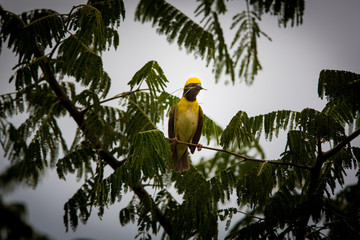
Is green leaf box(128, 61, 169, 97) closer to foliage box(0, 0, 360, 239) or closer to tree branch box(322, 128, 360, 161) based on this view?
foliage box(0, 0, 360, 239)

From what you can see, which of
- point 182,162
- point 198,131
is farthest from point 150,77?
point 198,131

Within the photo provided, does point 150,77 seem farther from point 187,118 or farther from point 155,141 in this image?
point 187,118

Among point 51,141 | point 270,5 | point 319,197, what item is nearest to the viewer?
point 270,5

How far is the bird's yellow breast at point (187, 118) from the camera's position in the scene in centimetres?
610

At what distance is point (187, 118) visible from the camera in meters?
6.09

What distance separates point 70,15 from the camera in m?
2.97

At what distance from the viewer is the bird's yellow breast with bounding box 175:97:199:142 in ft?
20.0

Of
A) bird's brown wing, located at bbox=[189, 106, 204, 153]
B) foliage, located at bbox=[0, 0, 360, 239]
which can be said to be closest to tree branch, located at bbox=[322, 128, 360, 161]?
foliage, located at bbox=[0, 0, 360, 239]

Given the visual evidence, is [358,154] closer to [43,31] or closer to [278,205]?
[278,205]

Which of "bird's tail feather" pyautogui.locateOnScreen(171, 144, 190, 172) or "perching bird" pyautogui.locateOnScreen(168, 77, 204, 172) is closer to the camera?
"bird's tail feather" pyautogui.locateOnScreen(171, 144, 190, 172)

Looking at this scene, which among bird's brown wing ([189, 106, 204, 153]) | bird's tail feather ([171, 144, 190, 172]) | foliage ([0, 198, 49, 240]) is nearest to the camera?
foliage ([0, 198, 49, 240])

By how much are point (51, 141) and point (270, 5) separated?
2.72 metres

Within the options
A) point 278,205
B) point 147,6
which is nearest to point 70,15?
point 147,6

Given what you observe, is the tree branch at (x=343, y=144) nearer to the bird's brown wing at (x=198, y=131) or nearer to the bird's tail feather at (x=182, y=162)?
the bird's tail feather at (x=182, y=162)
